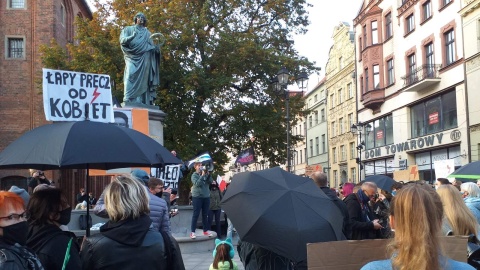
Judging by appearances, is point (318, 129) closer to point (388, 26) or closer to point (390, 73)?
point (390, 73)

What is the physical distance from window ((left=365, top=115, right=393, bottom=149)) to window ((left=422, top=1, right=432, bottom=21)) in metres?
8.44

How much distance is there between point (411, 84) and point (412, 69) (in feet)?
6.59

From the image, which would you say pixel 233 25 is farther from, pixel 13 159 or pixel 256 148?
pixel 13 159

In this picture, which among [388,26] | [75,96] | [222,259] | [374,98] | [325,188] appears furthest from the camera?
[374,98]

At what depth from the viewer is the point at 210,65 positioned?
90.5 feet

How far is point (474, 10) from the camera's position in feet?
95.0

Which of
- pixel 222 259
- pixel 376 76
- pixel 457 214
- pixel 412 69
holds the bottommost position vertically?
pixel 222 259

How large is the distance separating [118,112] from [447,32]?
2607 centimetres

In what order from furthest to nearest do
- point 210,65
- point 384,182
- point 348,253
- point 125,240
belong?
point 210,65 → point 384,182 → point 125,240 → point 348,253

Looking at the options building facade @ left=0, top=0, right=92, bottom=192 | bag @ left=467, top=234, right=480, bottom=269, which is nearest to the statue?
bag @ left=467, top=234, right=480, bottom=269

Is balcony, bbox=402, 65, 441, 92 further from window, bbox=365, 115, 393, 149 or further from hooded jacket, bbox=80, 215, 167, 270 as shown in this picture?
hooded jacket, bbox=80, 215, 167, 270

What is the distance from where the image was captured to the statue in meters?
13.1

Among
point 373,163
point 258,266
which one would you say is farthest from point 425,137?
point 258,266

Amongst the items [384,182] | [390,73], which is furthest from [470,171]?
[390,73]
